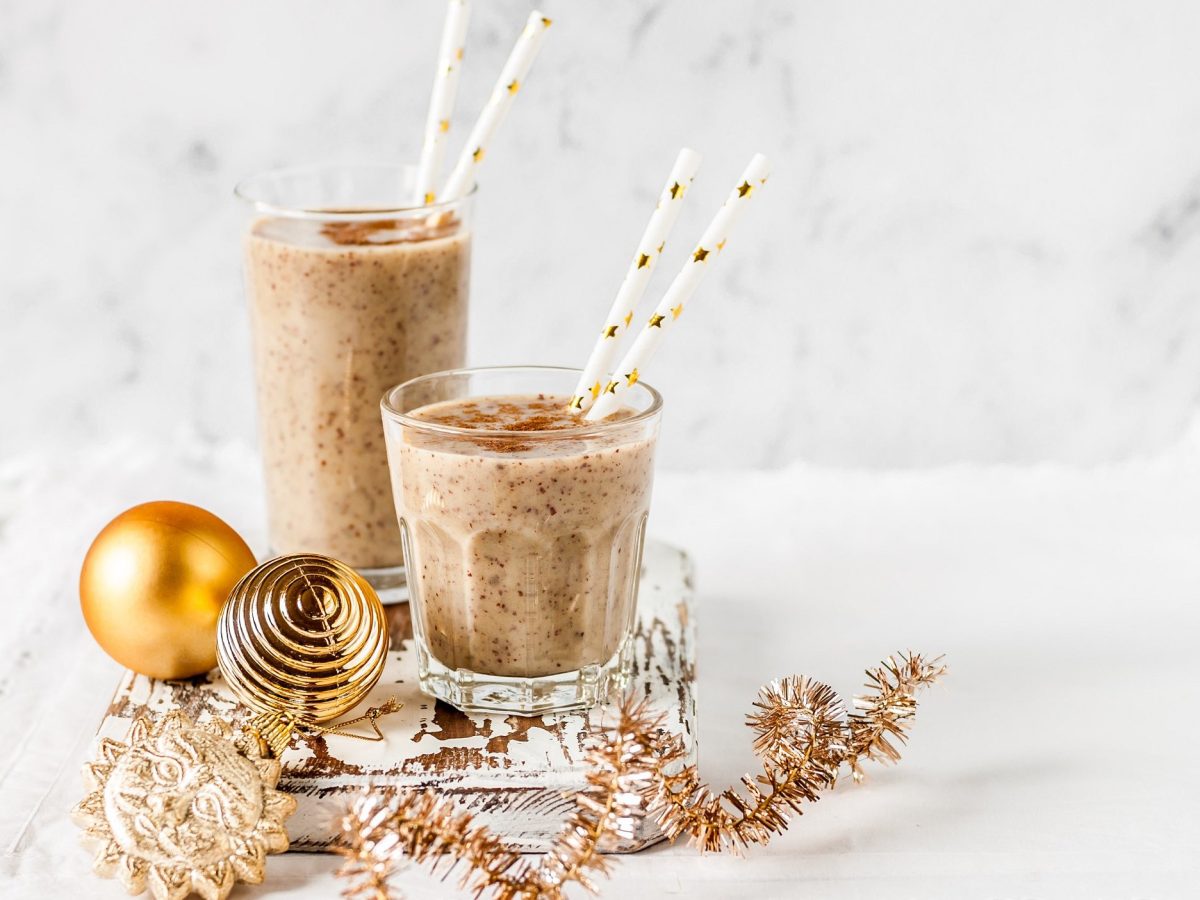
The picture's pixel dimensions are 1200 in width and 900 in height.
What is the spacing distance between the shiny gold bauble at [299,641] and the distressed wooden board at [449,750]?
34mm

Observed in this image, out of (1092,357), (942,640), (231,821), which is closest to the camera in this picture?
(231,821)

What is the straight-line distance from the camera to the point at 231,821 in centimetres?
89

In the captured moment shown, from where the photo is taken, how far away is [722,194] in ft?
5.82

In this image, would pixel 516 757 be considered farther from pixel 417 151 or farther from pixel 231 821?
pixel 417 151

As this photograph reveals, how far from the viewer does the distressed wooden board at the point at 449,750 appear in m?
0.95

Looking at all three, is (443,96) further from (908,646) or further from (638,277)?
(908,646)

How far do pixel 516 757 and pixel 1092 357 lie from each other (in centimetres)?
123

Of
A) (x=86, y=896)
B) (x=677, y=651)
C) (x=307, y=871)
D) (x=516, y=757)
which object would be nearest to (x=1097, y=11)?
(x=677, y=651)

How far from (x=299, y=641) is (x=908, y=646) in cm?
59

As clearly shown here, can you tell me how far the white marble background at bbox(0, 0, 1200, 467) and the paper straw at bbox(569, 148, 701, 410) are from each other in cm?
82

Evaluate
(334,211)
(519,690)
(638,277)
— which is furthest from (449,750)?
(334,211)

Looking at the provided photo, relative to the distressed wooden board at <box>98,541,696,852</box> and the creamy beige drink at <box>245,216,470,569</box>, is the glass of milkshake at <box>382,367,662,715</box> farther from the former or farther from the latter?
the creamy beige drink at <box>245,216,470,569</box>

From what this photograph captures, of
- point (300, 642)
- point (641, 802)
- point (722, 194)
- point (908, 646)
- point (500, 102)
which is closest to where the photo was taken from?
point (641, 802)

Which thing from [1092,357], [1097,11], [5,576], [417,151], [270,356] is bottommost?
[5,576]
